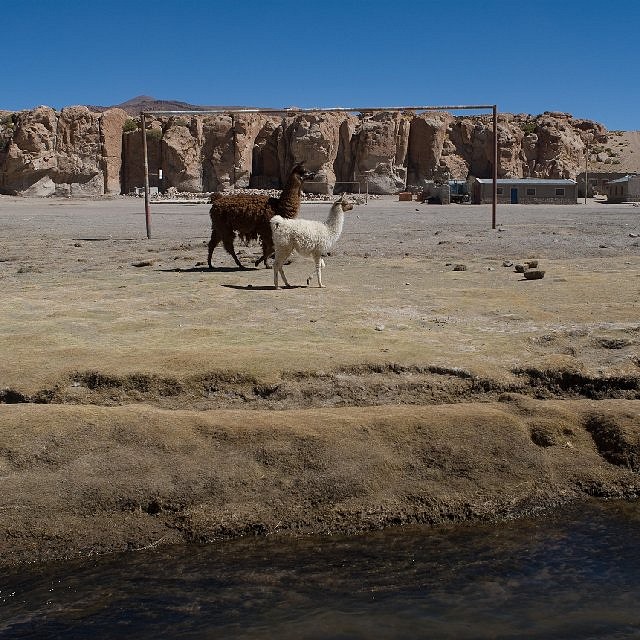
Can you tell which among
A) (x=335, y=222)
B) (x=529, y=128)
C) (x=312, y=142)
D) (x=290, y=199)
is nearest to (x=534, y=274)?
(x=335, y=222)

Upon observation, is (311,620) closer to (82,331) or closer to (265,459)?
(265,459)

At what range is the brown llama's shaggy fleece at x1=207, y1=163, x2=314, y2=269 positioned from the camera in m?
12.6

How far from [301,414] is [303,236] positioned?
5043 mm

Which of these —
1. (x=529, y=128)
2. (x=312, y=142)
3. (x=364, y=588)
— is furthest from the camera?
(x=529, y=128)

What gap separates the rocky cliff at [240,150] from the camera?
68625 mm

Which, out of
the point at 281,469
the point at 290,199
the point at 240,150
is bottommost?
the point at 281,469

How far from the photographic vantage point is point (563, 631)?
3.51 meters

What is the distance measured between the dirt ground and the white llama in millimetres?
1086

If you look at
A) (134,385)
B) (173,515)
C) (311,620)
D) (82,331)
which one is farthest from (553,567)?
(82,331)

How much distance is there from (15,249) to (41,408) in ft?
43.6

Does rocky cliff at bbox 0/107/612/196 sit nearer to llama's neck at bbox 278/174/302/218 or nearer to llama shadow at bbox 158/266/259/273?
llama shadow at bbox 158/266/259/273

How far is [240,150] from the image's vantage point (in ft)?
249

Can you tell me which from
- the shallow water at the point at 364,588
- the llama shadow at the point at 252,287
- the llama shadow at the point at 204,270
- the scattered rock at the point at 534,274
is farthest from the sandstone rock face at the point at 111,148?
the shallow water at the point at 364,588

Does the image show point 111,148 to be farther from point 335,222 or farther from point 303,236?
point 303,236
